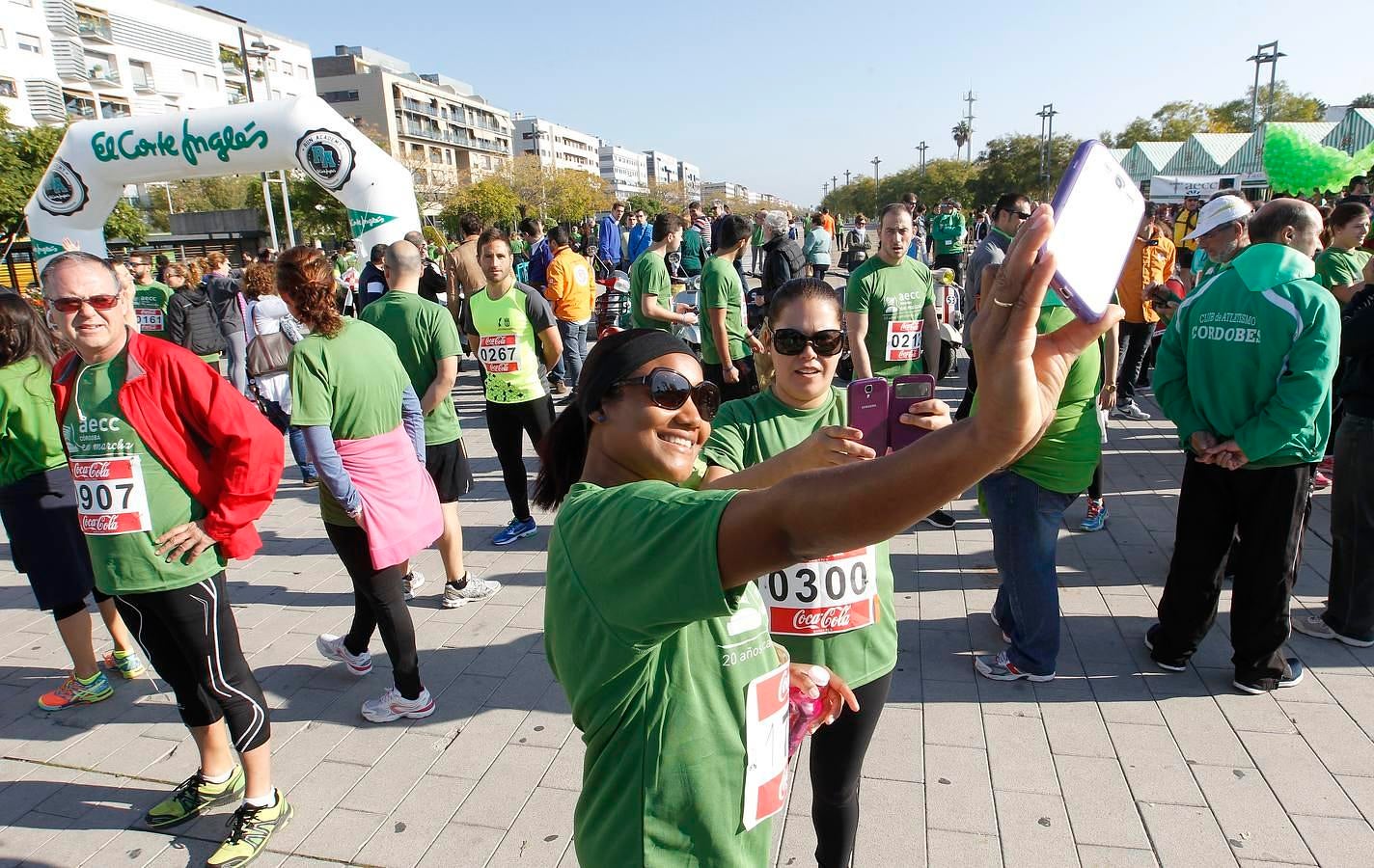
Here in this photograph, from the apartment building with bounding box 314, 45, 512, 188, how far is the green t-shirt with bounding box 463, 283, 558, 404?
6458 cm

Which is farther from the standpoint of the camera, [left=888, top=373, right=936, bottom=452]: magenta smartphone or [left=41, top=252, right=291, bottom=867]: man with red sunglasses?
[left=41, top=252, right=291, bottom=867]: man with red sunglasses

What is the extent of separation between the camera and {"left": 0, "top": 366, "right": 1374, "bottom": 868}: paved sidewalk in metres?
2.76

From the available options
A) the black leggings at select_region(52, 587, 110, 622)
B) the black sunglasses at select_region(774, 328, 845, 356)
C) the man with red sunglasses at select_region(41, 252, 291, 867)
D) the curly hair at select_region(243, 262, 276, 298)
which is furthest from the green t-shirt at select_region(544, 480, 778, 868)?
the curly hair at select_region(243, 262, 276, 298)

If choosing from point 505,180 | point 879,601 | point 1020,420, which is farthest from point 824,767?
point 505,180

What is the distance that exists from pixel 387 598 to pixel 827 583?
2.13 meters

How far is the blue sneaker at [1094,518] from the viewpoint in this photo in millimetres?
5500

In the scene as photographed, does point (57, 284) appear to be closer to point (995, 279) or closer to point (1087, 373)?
point (995, 279)

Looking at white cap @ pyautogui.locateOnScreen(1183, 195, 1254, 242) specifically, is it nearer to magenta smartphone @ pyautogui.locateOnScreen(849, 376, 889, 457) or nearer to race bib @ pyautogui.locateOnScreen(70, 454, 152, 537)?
magenta smartphone @ pyautogui.locateOnScreen(849, 376, 889, 457)

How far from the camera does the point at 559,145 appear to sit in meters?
126

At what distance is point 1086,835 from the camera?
8.93ft

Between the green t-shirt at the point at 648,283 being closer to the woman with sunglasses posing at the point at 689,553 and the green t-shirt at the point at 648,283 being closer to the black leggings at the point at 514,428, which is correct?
the black leggings at the point at 514,428

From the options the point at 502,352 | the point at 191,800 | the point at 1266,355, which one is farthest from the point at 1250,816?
the point at 502,352

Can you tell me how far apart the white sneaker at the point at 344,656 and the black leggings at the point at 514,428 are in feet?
5.83

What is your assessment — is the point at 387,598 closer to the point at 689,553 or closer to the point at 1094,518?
the point at 689,553
